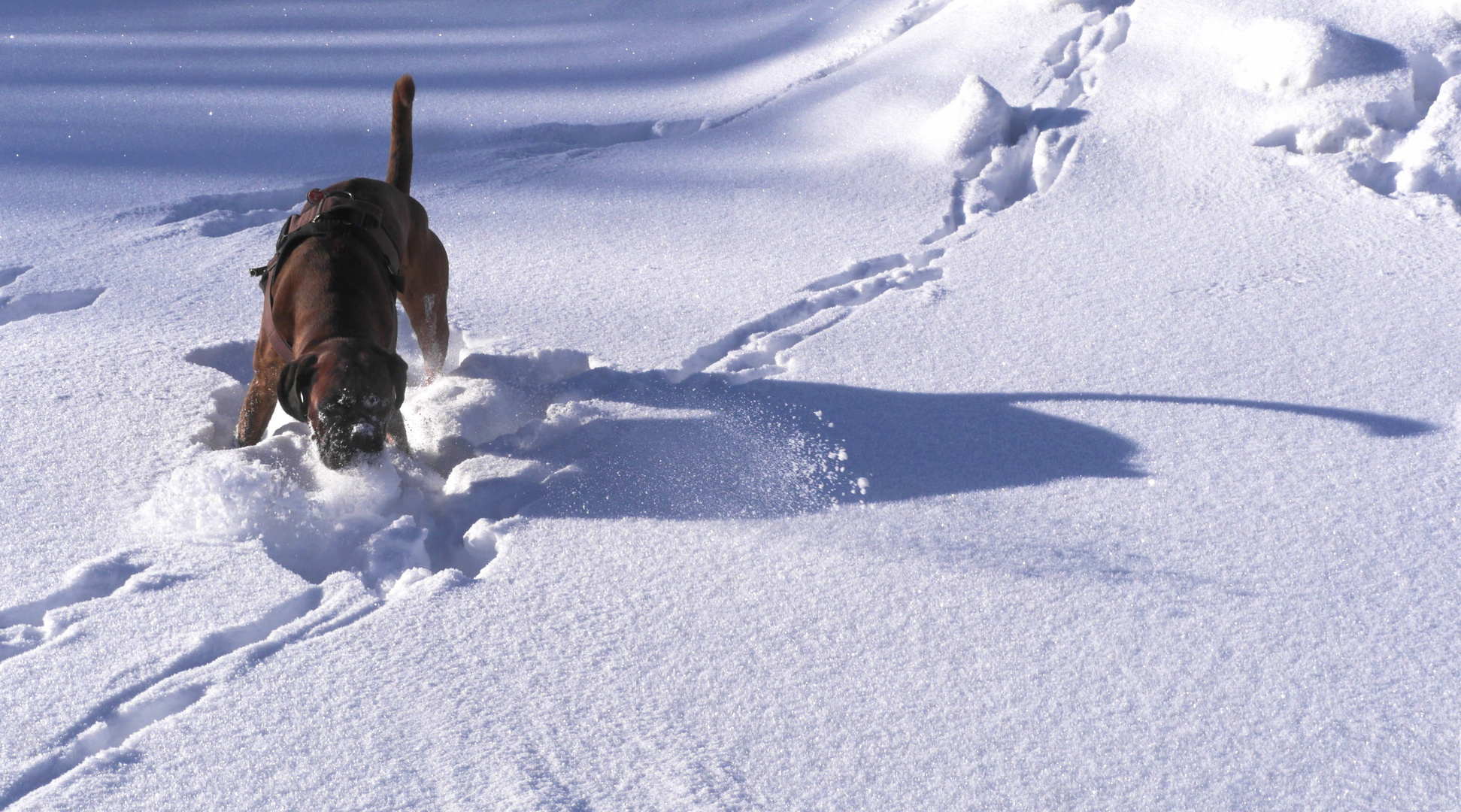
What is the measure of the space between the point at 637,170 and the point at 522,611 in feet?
9.69

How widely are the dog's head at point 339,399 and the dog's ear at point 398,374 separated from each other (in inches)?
1.7

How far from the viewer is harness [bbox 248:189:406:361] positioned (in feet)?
8.15

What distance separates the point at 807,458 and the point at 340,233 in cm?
127

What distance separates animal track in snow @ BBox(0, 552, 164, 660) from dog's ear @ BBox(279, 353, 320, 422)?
0.41 metres

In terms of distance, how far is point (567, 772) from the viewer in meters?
1.58

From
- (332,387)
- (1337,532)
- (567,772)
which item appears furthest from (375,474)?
(1337,532)

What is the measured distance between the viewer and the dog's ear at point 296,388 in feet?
7.13

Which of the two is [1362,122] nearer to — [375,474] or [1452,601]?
[1452,601]

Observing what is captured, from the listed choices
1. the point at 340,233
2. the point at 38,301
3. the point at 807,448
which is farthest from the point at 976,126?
the point at 38,301

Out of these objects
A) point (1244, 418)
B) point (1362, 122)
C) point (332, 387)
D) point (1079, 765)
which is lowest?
point (1079, 765)

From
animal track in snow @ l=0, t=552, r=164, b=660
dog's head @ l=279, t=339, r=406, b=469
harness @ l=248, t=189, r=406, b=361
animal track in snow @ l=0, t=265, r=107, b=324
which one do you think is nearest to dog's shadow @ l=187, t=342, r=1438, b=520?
dog's head @ l=279, t=339, r=406, b=469

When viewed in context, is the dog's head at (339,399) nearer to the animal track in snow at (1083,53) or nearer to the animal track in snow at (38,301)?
the animal track in snow at (38,301)

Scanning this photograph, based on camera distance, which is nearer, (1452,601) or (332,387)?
(1452,601)

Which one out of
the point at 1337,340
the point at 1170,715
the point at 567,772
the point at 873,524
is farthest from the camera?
the point at 1337,340
